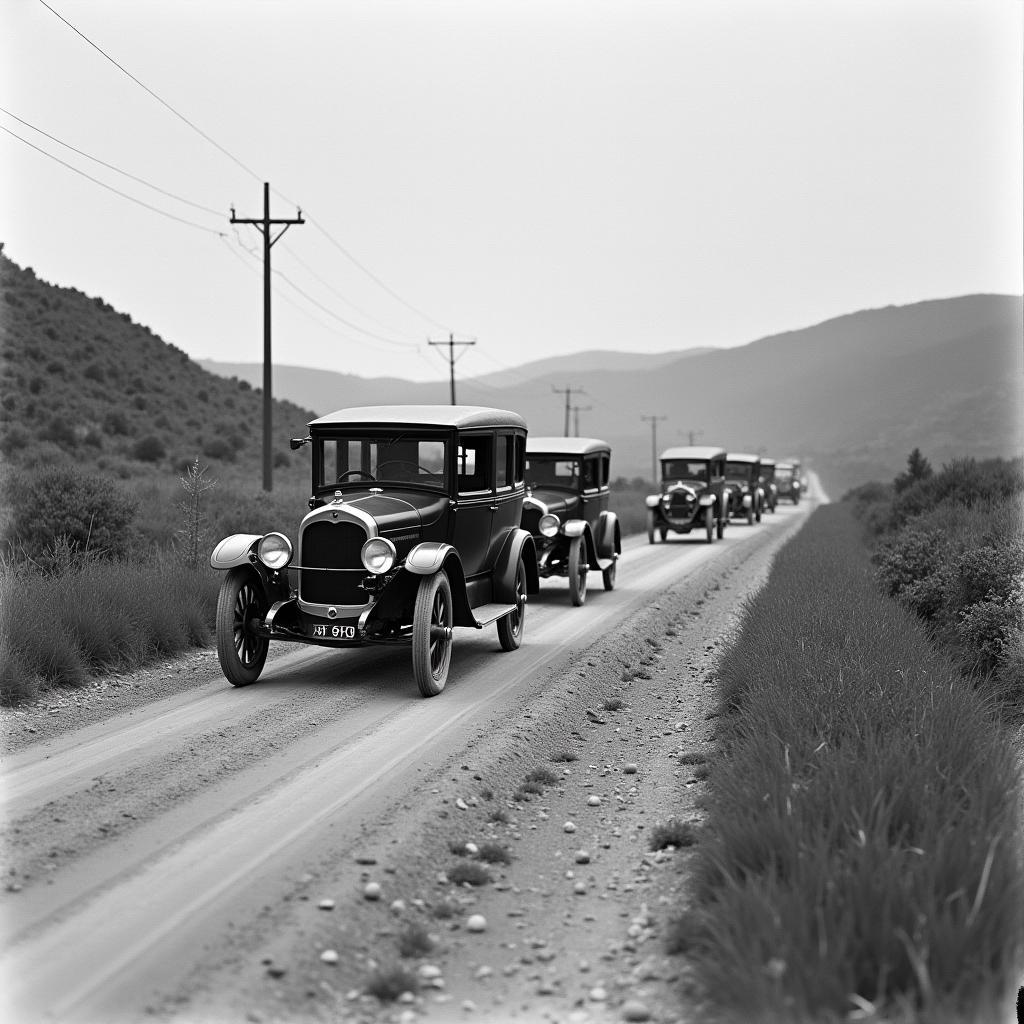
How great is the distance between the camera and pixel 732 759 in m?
6.70

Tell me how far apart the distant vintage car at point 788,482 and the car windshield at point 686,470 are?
30.3 metres

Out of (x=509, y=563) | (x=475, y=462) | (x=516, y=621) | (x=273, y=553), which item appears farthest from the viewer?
(x=516, y=621)

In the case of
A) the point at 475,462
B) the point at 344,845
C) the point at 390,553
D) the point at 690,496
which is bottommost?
the point at 344,845

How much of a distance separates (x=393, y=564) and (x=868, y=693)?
13.4 feet

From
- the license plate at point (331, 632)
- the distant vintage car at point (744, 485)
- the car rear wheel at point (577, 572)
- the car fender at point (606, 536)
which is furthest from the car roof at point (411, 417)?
the distant vintage car at point (744, 485)

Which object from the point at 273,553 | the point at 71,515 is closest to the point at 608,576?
the point at 71,515

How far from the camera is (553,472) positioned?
17.5m

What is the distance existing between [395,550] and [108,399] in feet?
136

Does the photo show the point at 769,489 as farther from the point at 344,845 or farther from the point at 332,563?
the point at 344,845

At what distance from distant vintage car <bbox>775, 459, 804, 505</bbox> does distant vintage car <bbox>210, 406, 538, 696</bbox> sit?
5002 centimetres

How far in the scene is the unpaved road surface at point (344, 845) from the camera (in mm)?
4250

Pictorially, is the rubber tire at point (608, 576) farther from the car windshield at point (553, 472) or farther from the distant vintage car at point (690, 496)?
the distant vintage car at point (690, 496)

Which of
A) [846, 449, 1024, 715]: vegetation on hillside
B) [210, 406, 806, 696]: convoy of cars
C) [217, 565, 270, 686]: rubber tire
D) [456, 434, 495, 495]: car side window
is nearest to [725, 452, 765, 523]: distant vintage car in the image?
[846, 449, 1024, 715]: vegetation on hillside

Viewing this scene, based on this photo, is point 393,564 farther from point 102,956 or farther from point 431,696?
point 102,956
